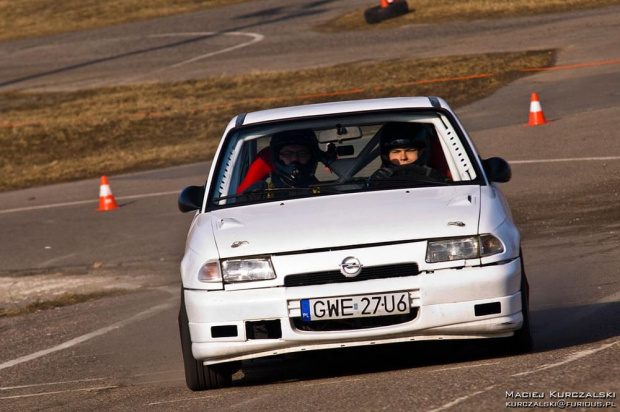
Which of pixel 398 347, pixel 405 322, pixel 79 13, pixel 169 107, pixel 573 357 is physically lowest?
pixel 79 13

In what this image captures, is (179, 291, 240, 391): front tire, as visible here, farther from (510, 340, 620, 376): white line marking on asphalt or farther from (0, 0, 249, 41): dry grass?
(0, 0, 249, 41): dry grass

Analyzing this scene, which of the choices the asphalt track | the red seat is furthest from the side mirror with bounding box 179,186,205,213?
the asphalt track

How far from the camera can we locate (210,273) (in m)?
6.42

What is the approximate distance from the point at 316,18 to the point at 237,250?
31.6m

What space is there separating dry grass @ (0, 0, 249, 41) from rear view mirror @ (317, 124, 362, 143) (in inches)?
1445

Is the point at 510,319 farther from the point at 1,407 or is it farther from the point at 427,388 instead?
the point at 1,407

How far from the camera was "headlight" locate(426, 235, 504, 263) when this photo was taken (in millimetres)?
6219

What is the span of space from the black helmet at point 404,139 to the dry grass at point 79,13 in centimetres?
3703

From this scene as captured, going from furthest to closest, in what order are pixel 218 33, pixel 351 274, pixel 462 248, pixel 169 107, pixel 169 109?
pixel 218 33, pixel 169 107, pixel 169 109, pixel 462 248, pixel 351 274

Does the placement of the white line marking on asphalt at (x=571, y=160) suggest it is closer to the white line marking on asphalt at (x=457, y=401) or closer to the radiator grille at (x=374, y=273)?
the radiator grille at (x=374, y=273)

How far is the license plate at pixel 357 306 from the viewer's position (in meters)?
6.11

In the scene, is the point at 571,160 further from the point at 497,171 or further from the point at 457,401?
the point at 457,401

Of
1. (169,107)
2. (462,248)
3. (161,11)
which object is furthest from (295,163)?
(161,11)

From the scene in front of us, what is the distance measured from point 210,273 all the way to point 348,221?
785 mm
